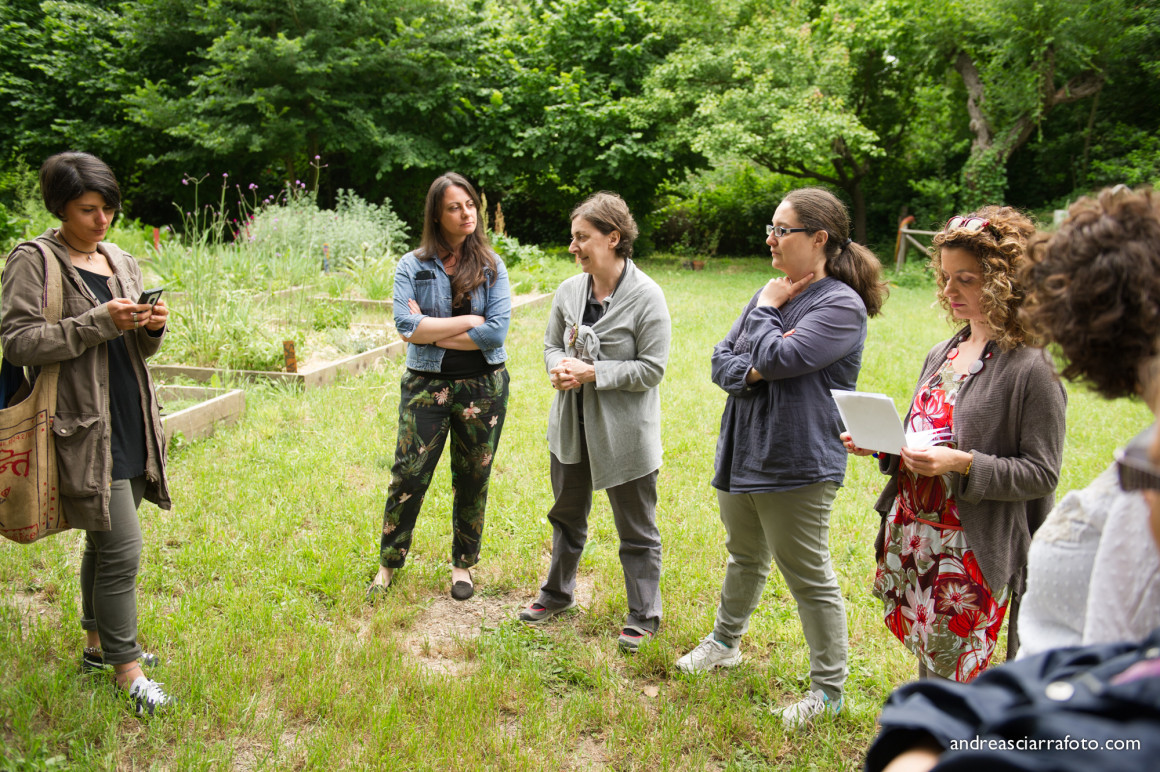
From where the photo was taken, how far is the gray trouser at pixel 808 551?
277 centimetres

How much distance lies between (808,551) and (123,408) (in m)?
2.68

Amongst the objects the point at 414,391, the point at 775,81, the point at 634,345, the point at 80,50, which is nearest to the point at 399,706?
the point at 414,391

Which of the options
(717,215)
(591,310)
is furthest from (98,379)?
(717,215)

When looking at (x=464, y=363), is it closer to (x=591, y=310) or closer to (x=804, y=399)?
(x=591, y=310)

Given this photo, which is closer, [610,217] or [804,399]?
[804,399]

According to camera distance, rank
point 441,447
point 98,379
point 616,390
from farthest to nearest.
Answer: point 441,447 → point 616,390 → point 98,379

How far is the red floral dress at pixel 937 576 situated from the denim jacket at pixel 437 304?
198 centimetres

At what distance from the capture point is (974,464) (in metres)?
2.29

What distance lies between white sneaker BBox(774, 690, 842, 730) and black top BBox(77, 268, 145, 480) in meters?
2.70

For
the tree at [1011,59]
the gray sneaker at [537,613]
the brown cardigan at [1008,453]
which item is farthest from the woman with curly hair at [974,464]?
the tree at [1011,59]

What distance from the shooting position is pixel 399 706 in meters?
2.89

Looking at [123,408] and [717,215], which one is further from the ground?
[717,215]

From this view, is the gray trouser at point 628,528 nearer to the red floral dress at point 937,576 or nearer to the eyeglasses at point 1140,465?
the red floral dress at point 937,576

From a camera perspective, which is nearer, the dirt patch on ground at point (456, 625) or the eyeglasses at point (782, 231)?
the eyeglasses at point (782, 231)
